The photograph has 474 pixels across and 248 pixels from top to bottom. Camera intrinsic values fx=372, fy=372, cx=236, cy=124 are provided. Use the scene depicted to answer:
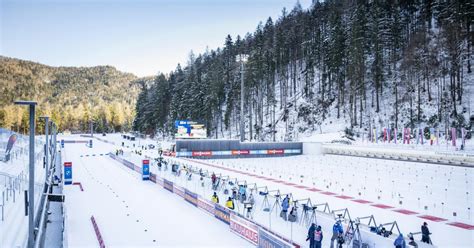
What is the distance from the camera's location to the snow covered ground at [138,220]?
54.4 feet

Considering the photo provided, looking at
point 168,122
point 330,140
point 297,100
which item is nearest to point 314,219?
point 330,140

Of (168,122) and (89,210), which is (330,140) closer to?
(89,210)

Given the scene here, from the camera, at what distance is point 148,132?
12088cm

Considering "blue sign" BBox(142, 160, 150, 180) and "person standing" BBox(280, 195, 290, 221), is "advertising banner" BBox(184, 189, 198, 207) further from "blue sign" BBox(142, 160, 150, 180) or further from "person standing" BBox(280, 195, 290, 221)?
"blue sign" BBox(142, 160, 150, 180)

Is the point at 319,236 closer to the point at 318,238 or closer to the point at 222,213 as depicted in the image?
the point at 318,238

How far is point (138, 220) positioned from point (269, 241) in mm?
8838

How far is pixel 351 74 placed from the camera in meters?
62.6

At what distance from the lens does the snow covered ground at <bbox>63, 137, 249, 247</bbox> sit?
54.4 ft

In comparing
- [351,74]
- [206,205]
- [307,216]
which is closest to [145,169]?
[206,205]

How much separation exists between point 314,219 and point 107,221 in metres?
10.9

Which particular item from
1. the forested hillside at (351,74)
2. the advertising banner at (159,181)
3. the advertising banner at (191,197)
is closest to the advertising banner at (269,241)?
the advertising banner at (191,197)

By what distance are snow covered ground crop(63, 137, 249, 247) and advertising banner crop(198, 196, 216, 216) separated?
0.37m

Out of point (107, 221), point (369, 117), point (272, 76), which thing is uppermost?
point (272, 76)

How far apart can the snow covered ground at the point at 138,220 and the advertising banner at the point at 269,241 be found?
1.25m
